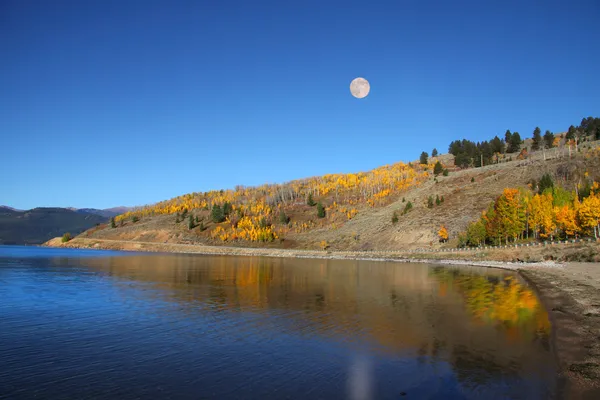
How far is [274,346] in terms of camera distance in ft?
63.7

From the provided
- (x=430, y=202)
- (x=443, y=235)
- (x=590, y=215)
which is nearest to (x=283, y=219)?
(x=430, y=202)

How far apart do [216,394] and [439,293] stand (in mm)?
29489

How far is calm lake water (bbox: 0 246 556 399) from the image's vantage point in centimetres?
1388

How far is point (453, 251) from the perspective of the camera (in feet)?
307

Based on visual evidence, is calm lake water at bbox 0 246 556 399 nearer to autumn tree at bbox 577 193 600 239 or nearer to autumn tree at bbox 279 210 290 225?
autumn tree at bbox 577 193 600 239

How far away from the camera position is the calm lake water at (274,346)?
1388 centimetres

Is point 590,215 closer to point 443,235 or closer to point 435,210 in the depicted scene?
point 443,235

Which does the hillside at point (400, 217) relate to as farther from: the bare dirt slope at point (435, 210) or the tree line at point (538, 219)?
the tree line at point (538, 219)

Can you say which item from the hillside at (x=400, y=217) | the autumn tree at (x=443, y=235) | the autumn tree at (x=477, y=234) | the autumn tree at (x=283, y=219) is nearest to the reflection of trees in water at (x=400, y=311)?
the autumn tree at (x=477, y=234)

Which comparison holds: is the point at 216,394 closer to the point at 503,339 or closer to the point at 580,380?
the point at 580,380

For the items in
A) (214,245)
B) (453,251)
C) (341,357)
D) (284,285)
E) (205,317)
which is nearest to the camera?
(341,357)

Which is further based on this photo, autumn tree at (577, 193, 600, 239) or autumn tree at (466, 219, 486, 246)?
autumn tree at (466, 219, 486, 246)

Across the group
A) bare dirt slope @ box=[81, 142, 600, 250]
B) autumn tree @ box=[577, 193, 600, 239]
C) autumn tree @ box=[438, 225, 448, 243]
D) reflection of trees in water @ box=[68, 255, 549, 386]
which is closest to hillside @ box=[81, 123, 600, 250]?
bare dirt slope @ box=[81, 142, 600, 250]

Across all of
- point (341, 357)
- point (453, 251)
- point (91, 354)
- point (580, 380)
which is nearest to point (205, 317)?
point (91, 354)
